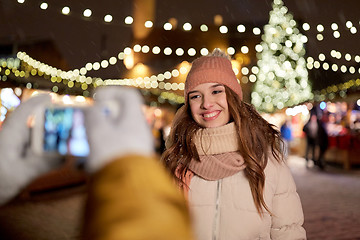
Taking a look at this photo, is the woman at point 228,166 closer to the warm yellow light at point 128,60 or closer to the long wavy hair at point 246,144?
the long wavy hair at point 246,144

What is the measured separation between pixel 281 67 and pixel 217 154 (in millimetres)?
23112

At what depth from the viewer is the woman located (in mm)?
1424

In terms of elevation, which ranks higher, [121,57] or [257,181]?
[121,57]

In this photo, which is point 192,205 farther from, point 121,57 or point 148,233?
point 121,57

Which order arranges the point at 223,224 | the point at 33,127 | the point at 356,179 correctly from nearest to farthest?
the point at 33,127, the point at 223,224, the point at 356,179

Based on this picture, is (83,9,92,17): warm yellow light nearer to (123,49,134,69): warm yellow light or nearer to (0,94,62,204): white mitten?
(0,94,62,204): white mitten

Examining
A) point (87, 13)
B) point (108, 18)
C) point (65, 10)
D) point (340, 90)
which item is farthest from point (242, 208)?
point (340, 90)

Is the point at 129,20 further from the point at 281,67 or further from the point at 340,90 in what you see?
the point at 281,67

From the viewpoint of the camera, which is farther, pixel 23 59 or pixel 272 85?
pixel 272 85

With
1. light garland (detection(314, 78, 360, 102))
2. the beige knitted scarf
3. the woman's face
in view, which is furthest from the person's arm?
light garland (detection(314, 78, 360, 102))

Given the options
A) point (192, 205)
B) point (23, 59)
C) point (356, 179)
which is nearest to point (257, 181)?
point (192, 205)

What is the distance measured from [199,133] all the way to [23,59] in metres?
8.93

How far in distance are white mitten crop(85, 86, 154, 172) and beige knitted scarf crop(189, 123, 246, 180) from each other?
980mm

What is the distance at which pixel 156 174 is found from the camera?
493 millimetres
